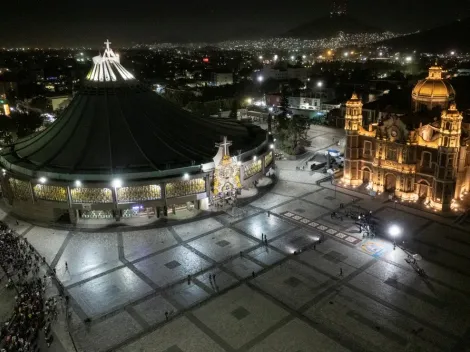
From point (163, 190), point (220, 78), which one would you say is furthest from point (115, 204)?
point (220, 78)

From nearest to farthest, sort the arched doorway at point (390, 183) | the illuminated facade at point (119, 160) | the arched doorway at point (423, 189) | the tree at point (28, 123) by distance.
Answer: the illuminated facade at point (119, 160) < the arched doorway at point (423, 189) < the arched doorway at point (390, 183) < the tree at point (28, 123)

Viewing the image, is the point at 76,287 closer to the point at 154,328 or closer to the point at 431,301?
the point at 154,328

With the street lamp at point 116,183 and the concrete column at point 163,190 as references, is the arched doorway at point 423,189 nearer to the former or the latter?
the concrete column at point 163,190

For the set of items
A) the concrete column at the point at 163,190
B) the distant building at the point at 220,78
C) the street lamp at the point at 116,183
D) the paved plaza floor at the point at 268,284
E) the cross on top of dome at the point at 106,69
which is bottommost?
the paved plaza floor at the point at 268,284

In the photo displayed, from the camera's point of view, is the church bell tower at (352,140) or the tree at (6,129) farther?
the tree at (6,129)

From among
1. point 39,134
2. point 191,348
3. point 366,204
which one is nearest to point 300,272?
point 191,348

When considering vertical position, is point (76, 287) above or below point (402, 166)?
below

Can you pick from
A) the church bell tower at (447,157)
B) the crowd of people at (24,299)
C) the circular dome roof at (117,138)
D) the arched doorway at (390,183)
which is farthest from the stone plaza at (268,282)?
the circular dome roof at (117,138)

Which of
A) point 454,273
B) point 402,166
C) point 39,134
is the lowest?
point 454,273
